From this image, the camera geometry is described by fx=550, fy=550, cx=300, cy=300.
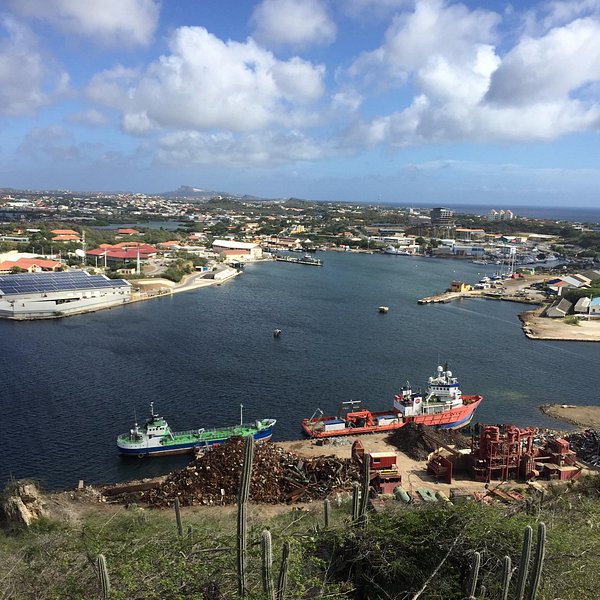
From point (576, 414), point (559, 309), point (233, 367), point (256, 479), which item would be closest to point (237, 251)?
point (559, 309)

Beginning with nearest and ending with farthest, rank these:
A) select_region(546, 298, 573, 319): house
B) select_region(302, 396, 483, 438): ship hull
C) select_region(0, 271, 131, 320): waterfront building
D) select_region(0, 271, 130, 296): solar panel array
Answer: select_region(302, 396, 483, 438): ship hull < select_region(0, 271, 131, 320): waterfront building < select_region(0, 271, 130, 296): solar panel array < select_region(546, 298, 573, 319): house

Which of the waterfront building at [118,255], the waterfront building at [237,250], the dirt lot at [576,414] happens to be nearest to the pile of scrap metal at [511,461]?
the dirt lot at [576,414]

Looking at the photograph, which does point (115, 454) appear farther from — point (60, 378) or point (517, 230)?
point (517, 230)

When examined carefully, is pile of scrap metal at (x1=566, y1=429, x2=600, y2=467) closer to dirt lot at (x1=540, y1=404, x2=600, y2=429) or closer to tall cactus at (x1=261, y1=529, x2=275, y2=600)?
dirt lot at (x1=540, y1=404, x2=600, y2=429)

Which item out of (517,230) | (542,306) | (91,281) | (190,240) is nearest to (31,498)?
(91,281)

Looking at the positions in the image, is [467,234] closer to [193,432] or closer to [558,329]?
[558,329]

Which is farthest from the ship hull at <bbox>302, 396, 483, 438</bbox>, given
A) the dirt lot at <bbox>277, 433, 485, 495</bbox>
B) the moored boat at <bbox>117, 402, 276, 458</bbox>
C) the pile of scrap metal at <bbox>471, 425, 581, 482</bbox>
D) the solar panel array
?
the solar panel array
